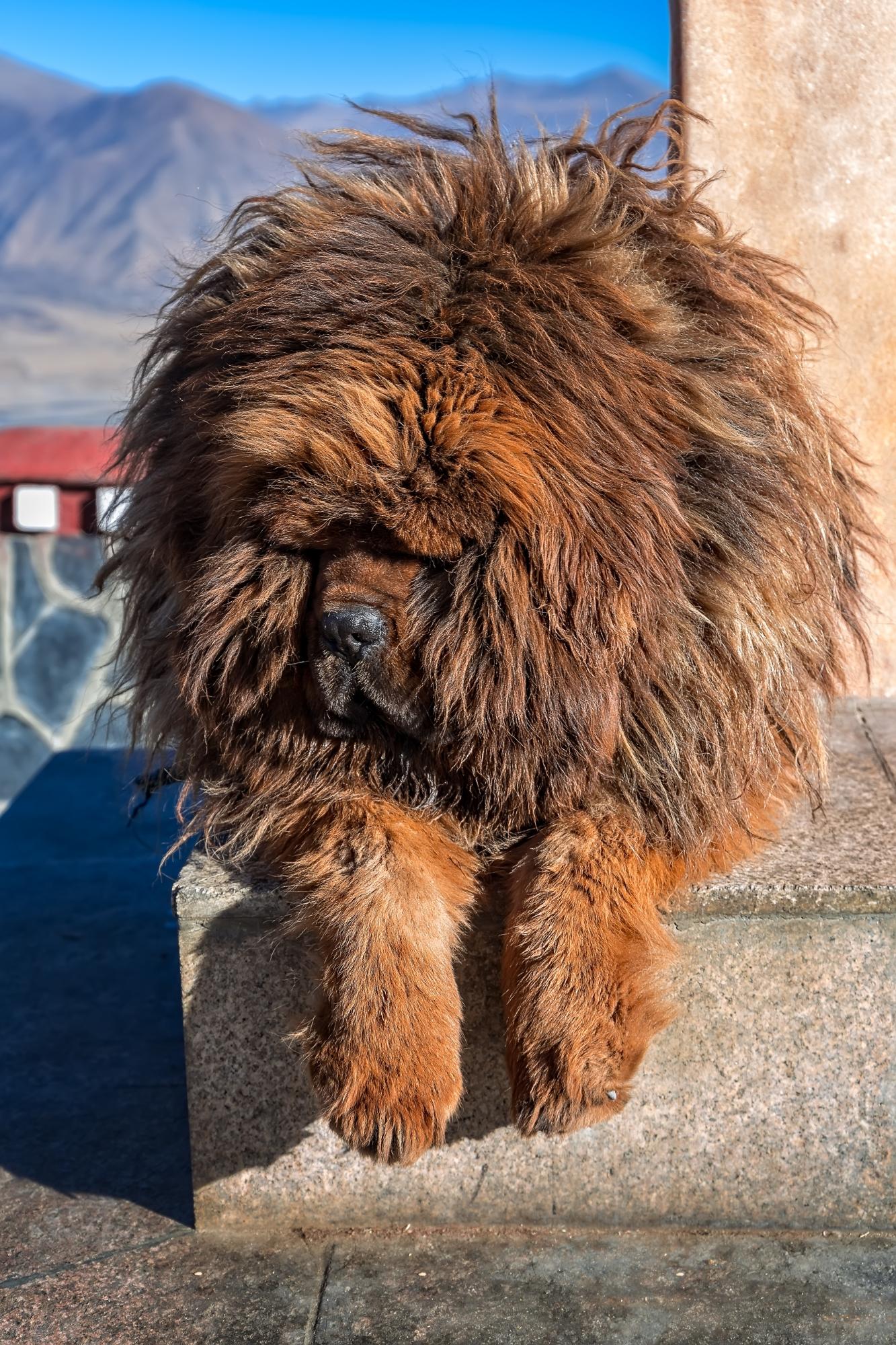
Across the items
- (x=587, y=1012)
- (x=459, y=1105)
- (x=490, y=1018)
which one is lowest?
(x=459, y=1105)

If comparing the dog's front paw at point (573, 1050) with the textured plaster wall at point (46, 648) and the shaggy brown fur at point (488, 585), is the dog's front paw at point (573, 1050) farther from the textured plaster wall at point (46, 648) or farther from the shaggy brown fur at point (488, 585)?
the textured plaster wall at point (46, 648)

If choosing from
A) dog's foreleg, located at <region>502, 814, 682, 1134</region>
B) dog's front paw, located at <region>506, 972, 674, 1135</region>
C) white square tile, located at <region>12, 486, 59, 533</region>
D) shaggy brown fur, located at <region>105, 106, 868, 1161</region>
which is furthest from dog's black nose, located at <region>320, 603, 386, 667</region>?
white square tile, located at <region>12, 486, 59, 533</region>

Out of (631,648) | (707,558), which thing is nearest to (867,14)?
(707,558)

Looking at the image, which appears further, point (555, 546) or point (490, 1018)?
point (490, 1018)

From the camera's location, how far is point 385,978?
1.95m

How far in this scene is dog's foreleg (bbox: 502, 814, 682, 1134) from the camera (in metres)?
1.91

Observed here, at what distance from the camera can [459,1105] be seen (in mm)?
2330

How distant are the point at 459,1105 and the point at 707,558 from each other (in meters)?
1.06

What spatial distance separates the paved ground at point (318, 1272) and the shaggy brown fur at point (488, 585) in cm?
44

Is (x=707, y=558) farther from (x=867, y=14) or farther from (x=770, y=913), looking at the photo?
(x=867, y=14)

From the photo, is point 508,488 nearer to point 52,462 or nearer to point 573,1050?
point 573,1050

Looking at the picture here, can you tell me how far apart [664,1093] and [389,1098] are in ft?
2.13

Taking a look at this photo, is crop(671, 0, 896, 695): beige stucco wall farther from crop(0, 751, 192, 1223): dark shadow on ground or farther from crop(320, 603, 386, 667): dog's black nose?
crop(0, 751, 192, 1223): dark shadow on ground

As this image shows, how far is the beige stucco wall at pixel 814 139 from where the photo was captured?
3475mm
